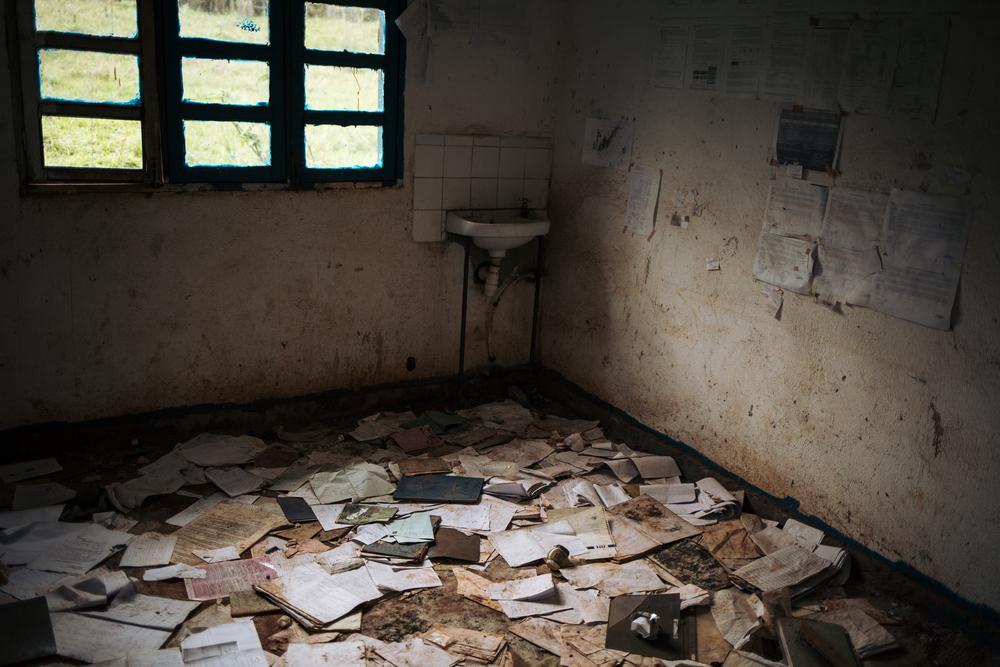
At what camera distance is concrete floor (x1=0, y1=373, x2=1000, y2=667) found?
2.87m

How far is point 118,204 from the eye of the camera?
375 cm

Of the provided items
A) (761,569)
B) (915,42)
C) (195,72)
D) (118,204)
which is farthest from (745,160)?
(118,204)

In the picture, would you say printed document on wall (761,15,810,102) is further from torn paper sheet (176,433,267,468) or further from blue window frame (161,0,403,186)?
torn paper sheet (176,433,267,468)

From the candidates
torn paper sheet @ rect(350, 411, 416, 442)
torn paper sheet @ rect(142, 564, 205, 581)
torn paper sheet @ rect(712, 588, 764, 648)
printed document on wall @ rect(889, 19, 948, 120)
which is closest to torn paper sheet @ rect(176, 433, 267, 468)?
torn paper sheet @ rect(350, 411, 416, 442)

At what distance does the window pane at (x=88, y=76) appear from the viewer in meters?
3.48

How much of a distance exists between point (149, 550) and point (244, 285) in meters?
1.41

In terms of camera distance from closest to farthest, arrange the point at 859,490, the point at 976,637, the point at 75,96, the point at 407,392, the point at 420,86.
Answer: the point at 976,637 < the point at 859,490 < the point at 75,96 < the point at 420,86 < the point at 407,392

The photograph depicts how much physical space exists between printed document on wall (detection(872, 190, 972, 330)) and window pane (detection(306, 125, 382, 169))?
245 centimetres

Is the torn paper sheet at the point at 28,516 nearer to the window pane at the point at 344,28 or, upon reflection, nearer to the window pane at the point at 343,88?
the window pane at the point at 343,88

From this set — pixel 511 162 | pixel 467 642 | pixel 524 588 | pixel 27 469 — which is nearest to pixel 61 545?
pixel 27 469

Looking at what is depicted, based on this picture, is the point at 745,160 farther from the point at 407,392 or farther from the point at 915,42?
the point at 407,392

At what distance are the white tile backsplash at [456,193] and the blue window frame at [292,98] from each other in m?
0.31

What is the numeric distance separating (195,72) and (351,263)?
3.82 ft

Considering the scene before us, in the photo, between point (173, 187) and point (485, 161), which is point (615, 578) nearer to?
point (485, 161)
